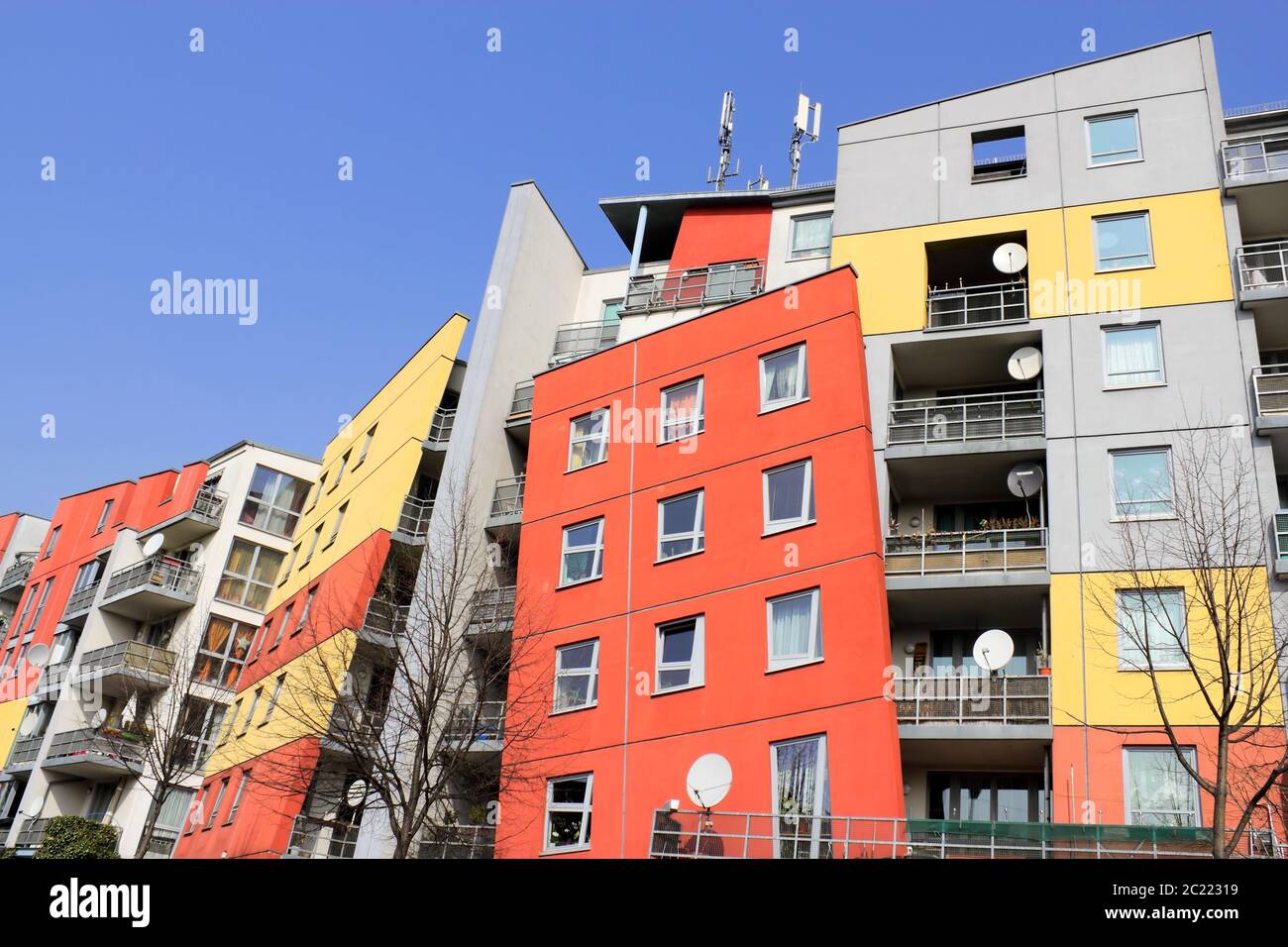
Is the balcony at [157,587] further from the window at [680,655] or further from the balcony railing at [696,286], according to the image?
the window at [680,655]

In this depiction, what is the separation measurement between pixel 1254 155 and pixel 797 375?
11.5 meters

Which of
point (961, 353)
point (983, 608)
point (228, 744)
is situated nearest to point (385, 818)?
point (228, 744)

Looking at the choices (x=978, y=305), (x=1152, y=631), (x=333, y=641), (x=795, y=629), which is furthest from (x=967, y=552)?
(x=333, y=641)

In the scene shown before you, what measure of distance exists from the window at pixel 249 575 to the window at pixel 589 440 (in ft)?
63.3

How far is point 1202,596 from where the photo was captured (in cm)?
2133

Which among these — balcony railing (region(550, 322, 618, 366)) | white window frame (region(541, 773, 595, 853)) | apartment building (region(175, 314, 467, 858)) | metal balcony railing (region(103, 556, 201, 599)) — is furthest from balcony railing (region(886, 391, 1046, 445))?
metal balcony railing (region(103, 556, 201, 599))

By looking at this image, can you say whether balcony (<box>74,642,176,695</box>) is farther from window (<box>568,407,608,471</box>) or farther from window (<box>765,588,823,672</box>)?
window (<box>765,588,823,672</box>)

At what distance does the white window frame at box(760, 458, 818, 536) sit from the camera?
79.8 feet

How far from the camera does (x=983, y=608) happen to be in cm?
2534

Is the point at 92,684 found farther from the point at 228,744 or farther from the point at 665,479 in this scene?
the point at 665,479

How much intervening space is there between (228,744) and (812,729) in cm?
2021

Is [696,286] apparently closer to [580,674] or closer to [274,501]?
[580,674]

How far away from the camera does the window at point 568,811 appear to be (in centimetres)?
2433

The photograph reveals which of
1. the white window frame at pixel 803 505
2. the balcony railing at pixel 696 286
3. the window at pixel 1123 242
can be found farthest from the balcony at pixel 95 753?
the window at pixel 1123 242
